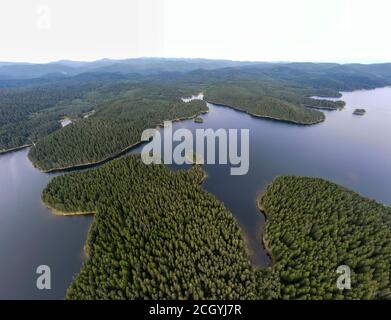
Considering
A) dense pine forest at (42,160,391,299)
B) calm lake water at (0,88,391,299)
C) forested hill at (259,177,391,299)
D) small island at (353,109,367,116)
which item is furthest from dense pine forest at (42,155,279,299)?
small island at (353,109,367,116)

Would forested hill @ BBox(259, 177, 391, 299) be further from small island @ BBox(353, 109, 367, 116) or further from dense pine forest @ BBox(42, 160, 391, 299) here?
small island @ BBox(353, 109, 367, 116)

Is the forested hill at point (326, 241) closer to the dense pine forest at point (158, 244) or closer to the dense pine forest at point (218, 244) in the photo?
the dense pine forest at point (218, 244)

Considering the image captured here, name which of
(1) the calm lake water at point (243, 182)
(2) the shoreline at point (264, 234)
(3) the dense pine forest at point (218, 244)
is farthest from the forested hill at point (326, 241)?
(1) the calm lake water at point (243, 182)

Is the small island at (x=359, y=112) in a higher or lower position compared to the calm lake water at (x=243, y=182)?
higher

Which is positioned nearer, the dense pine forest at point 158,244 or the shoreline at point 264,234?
the dense pine forest at point 158,244

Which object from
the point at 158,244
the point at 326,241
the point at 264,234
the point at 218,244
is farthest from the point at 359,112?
the point at 158,244
